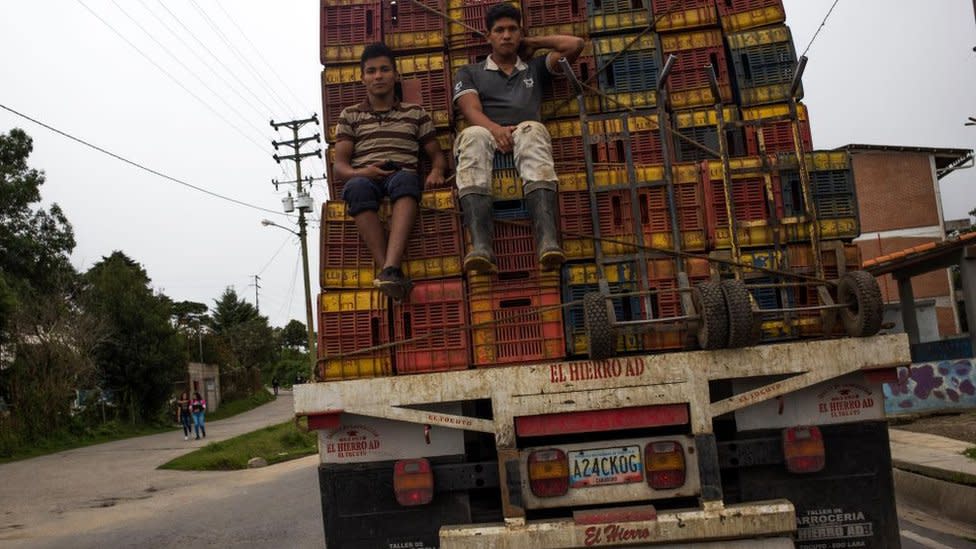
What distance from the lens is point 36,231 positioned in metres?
29.2

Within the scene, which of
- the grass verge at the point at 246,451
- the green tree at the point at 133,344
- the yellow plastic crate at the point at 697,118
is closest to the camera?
the yellow plastic crate at the point at 697,118

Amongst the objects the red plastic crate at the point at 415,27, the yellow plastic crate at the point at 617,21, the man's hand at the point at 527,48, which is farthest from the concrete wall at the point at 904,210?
the red plastic crate at the point at 415,27

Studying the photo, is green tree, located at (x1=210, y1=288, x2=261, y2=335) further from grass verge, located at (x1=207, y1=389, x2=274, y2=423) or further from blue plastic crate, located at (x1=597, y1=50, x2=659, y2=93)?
blue plastic crate, located at (x1=597, y1=50, x2=659, y2=93)

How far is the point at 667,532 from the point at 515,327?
4.42 ft

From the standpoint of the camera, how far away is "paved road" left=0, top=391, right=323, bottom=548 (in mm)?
9562

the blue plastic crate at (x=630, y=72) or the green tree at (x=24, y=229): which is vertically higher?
the green tree at (x=24, y=229)

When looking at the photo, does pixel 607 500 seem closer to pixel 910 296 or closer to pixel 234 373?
pixel 910 296

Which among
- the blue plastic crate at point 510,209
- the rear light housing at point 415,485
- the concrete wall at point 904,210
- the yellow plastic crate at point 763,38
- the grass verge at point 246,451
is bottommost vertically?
the grass verge at point 246,451

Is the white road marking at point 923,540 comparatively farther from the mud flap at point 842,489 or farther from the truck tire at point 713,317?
the truck tire at point 713,317

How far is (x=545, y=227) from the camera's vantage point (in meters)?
4.21

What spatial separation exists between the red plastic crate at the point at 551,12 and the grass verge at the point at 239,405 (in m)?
37.8

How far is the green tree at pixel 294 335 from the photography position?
102044 mm

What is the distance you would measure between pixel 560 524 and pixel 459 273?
1.56m

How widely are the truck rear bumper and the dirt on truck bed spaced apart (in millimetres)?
9979
